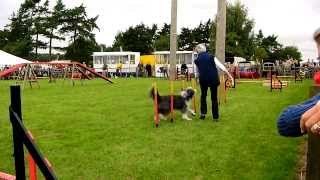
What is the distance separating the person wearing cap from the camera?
1.90 metres

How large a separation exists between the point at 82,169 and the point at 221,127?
4883mm

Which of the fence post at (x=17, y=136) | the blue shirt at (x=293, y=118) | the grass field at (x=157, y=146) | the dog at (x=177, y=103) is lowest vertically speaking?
the grass field at (x=157, y=146)

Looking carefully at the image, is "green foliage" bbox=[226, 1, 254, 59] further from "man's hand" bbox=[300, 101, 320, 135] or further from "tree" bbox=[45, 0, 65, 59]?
"man's hand" bbox=[300, 101, 320, 135]

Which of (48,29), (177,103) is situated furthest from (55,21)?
(177,103)

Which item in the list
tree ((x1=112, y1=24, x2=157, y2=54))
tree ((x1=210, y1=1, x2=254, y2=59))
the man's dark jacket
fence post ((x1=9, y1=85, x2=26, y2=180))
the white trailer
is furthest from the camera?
tree ((x1=112, y1=24, x2=157, y2=54))

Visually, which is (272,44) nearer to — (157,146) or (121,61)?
(121,61)

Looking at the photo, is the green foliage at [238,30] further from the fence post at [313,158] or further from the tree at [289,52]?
the fence post at [313,158]

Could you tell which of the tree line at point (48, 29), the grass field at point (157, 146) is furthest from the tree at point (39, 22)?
the grass field at point (157, 146)

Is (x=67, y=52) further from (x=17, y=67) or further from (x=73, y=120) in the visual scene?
(x=73, y=120)

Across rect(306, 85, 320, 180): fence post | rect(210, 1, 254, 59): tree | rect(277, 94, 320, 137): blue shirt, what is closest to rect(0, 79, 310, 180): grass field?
rect(306, 85, 320, 180): fence post

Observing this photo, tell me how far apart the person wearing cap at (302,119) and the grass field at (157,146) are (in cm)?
517

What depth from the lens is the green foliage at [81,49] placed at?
3499 inches

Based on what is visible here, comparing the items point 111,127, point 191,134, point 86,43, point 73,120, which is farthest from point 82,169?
point 86,43

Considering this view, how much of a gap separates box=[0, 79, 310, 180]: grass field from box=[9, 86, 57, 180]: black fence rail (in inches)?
110
